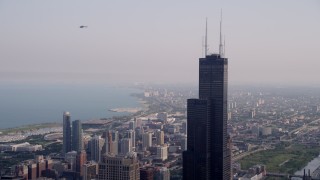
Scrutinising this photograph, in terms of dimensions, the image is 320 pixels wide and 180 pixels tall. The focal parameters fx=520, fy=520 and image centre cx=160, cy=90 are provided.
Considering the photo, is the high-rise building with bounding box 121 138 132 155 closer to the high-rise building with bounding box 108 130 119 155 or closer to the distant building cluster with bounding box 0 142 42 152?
the high-rise building with bounding box 108 130 119 155

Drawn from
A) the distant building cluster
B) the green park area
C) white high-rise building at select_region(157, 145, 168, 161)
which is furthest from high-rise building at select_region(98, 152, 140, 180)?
the distant building cluster

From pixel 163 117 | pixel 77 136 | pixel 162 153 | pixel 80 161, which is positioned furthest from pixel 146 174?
pixel 163 117

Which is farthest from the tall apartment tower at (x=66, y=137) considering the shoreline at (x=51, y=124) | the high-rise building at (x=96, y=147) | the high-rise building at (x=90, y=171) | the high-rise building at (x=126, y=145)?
the high-rise building at (x=90, y=171)

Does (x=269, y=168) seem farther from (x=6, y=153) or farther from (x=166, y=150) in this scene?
(x=6, y=153)

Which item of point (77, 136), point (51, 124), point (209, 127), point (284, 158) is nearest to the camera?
point (209, 127)

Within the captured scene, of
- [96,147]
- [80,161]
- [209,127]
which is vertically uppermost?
[209,127]

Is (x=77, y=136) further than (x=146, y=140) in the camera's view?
No

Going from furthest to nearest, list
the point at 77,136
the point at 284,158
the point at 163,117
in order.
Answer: the point at 163,117 < the point at 77,136 < the point at 284,158

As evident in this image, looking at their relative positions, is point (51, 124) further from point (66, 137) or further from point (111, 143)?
point (111, 143)
